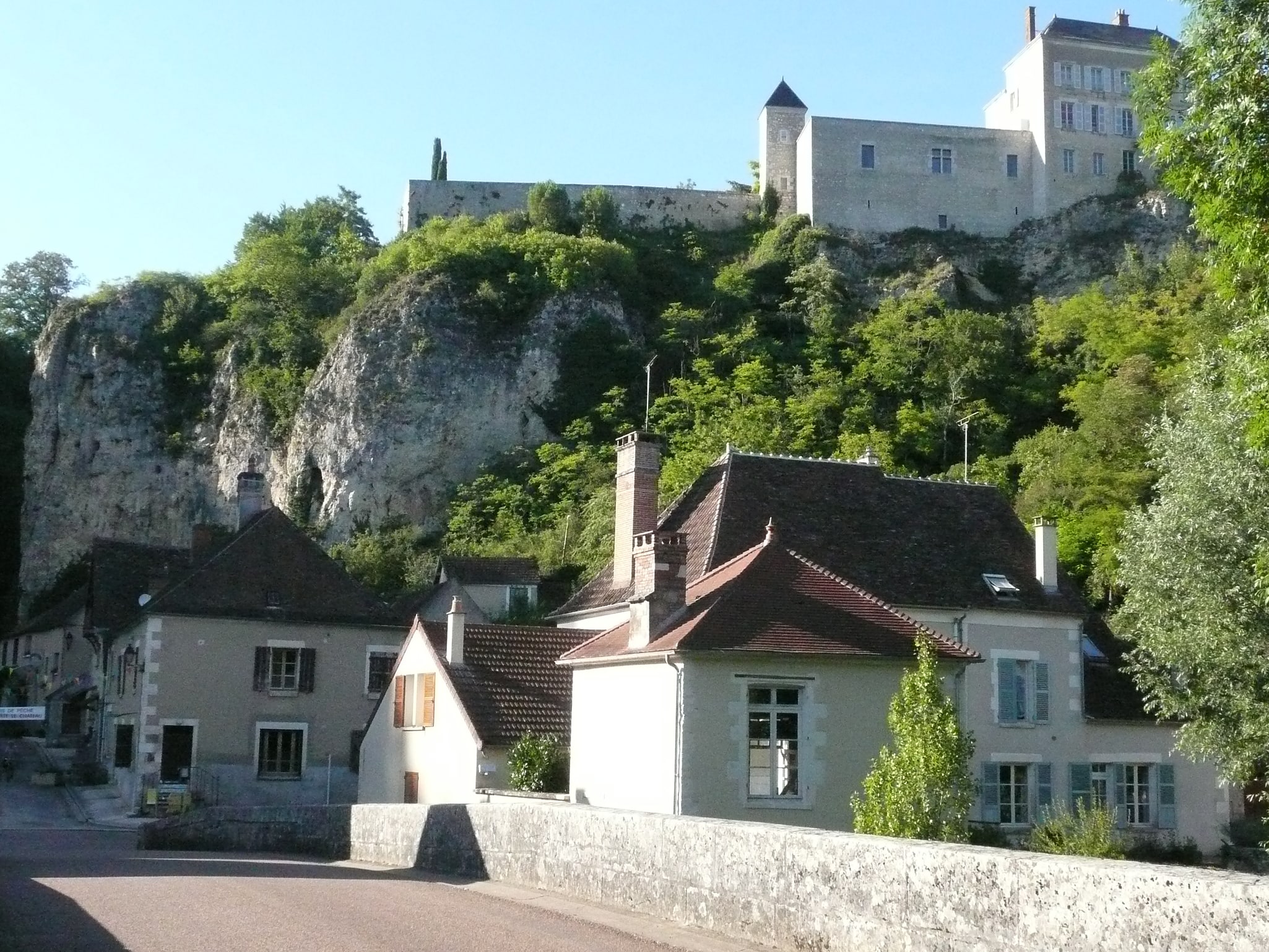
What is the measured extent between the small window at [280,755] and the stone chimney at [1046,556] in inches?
656

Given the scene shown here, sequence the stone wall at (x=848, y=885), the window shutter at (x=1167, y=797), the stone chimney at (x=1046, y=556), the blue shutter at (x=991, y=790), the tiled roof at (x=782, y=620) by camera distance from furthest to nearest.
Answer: the stone chimney at (x=1046, y=556) → the window shutter at (x=1167, y=797) → the blue shutter at (x=991, y=790) → the tiled roof at (x=782, y=620) → the stone wall at (x=848, y=885)

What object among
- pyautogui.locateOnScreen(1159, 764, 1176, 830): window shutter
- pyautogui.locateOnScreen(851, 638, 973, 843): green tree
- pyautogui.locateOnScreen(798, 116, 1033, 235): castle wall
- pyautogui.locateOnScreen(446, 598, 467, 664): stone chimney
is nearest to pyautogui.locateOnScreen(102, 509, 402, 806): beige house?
pyautogui.locateOnScreen(446, 598, 467, 664): stone chimney

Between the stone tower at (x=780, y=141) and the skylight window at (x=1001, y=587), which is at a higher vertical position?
the stone tower at (x=780, y=141)

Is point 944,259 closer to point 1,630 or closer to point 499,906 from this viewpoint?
point 1,630

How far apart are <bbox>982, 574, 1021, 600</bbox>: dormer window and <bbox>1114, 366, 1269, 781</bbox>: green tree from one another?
3800 mm

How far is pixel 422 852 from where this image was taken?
596 inches

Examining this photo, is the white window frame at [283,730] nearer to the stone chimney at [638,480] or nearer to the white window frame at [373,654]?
the white window frame at [373,654]

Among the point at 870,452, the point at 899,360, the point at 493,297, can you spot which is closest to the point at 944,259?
the point at 899,360

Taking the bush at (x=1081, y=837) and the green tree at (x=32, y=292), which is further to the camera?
the green tree at (x=32, y=292)

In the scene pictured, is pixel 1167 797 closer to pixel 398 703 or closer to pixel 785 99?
pixel 398 703

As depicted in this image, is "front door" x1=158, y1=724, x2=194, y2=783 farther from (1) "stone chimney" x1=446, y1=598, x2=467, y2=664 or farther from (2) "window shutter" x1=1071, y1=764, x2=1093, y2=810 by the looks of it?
(2) "window shutter" x1=1071, y1=764, x2=1093, y2=810

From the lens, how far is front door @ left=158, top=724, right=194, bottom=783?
31016mm

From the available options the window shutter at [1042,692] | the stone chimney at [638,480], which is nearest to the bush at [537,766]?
the stone chimney at [638,480]

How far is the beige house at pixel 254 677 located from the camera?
101ft
